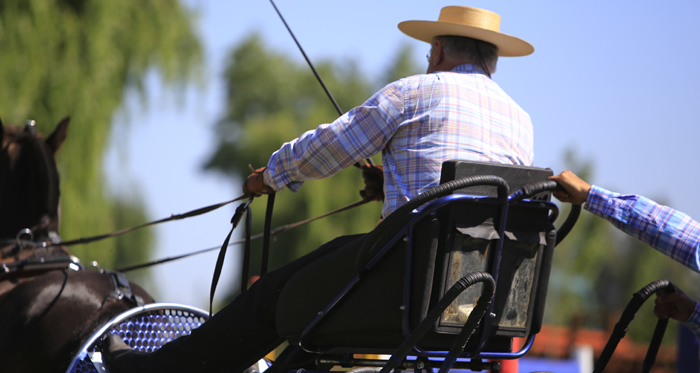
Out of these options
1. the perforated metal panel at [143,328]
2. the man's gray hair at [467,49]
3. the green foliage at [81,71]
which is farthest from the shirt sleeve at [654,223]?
the green foliage at [81,71]

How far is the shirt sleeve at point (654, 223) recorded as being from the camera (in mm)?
2055

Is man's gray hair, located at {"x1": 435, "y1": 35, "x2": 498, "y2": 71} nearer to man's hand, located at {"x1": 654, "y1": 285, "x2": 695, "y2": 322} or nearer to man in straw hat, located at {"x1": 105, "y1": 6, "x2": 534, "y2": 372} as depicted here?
man in straw hat, located at {"x1": 105, "y1": 6, "x2": 534, "y2": 372}

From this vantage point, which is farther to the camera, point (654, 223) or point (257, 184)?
point (257, 184)

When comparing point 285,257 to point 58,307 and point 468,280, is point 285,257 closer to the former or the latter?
point 58,307

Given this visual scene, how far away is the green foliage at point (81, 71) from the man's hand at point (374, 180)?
189 inches

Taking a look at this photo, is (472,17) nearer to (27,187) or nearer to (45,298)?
(45,298)

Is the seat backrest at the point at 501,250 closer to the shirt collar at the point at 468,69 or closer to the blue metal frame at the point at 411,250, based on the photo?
the blue metal frame at the point at 411,250

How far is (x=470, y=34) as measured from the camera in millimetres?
2736

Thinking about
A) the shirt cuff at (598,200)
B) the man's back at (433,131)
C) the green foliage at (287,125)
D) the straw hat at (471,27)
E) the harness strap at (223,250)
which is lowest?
the green foliage at (287,125)

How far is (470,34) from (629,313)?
122 centimetres

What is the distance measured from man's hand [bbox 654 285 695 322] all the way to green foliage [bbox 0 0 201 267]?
5930mm

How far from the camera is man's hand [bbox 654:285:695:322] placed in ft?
8.26

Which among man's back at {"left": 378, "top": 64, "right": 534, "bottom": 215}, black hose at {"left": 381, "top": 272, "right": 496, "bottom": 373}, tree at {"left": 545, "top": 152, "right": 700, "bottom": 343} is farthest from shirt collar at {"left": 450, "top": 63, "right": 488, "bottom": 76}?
tree at {"left": 545, "top": 152, "right": 700, "bottom": 343}

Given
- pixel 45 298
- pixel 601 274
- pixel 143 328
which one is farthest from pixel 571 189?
pixel 601 274
